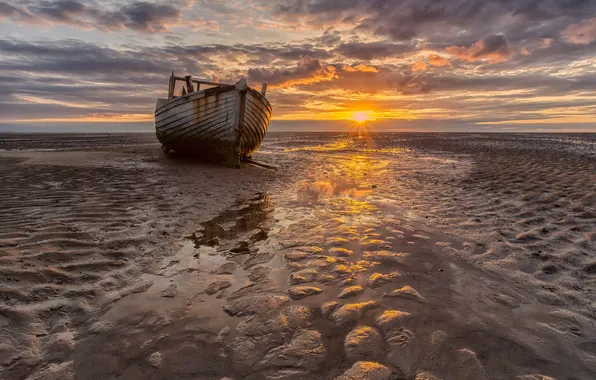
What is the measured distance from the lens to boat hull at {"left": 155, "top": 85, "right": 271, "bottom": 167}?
13698mm

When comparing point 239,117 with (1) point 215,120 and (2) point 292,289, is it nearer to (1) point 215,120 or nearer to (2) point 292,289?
(1) point 215,120

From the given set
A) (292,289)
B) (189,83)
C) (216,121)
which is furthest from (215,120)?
(292,289)

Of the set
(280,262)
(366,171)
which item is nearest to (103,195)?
→ (280,262)

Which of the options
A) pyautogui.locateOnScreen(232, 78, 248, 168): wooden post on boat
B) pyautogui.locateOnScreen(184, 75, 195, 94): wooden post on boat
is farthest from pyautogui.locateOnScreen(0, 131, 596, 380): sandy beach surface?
pyautogui.locateOnScreen(184, 75, 195, 94): wooden post on boat

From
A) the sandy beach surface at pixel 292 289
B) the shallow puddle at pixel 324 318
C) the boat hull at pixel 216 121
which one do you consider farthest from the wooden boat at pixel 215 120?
the shallow puddle at pixel 324 318

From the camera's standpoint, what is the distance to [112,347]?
9.62 ft

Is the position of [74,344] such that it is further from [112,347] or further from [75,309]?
[75,309]

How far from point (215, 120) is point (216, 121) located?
0.22ft

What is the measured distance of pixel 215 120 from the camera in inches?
553

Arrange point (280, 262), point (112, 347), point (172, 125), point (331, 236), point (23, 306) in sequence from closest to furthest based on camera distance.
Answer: point (112, 347) < point (23, 306) < point (280, 262) < point (331, 236) < point (172, 125)

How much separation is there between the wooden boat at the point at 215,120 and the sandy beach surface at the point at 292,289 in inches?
250

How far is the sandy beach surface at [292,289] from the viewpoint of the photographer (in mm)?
2761

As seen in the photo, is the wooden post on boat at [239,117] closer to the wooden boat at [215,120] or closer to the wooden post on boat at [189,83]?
the wooden boat at [215,120]

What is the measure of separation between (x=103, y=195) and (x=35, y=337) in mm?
6139
